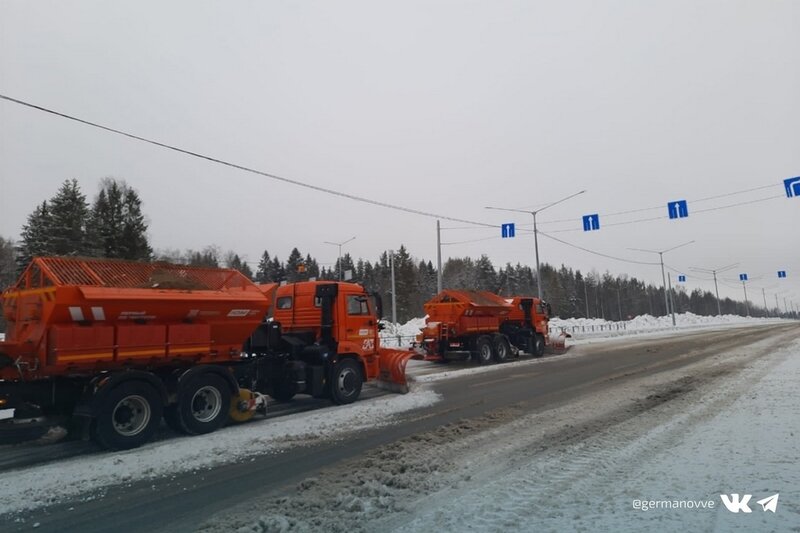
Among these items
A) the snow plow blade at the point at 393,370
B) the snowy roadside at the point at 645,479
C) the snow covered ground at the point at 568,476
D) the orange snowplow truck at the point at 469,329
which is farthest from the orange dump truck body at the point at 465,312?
the snowy roadside at the point at 645,479

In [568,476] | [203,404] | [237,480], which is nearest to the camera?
[568,476]

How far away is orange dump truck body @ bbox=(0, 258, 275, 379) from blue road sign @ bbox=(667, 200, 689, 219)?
2056 cm

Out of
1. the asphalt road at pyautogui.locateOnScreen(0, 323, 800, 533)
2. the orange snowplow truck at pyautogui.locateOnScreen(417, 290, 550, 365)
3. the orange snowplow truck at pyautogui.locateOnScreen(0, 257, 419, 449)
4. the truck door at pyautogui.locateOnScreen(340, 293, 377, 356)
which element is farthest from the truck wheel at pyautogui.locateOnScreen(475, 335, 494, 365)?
the orange snowplow truck at pyautogui.locateOnScreen(0, 257, 419, 449)

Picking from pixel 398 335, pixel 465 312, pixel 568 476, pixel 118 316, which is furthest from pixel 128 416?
pixel 398 335

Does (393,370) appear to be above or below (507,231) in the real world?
below

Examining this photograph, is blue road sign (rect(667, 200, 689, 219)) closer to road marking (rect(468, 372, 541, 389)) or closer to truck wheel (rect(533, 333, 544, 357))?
truck wheel (rect(533, 333, 544, 357))

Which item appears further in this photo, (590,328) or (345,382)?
(590,328)

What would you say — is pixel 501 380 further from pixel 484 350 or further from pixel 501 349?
pixel 501 349

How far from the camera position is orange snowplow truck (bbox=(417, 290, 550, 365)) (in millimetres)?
20172

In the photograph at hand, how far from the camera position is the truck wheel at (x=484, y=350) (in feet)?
66.6

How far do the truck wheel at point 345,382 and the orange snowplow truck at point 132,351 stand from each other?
44 cm

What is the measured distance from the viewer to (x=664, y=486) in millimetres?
4992

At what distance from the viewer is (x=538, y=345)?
2355 centimetres

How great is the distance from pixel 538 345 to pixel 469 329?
5138 mm
